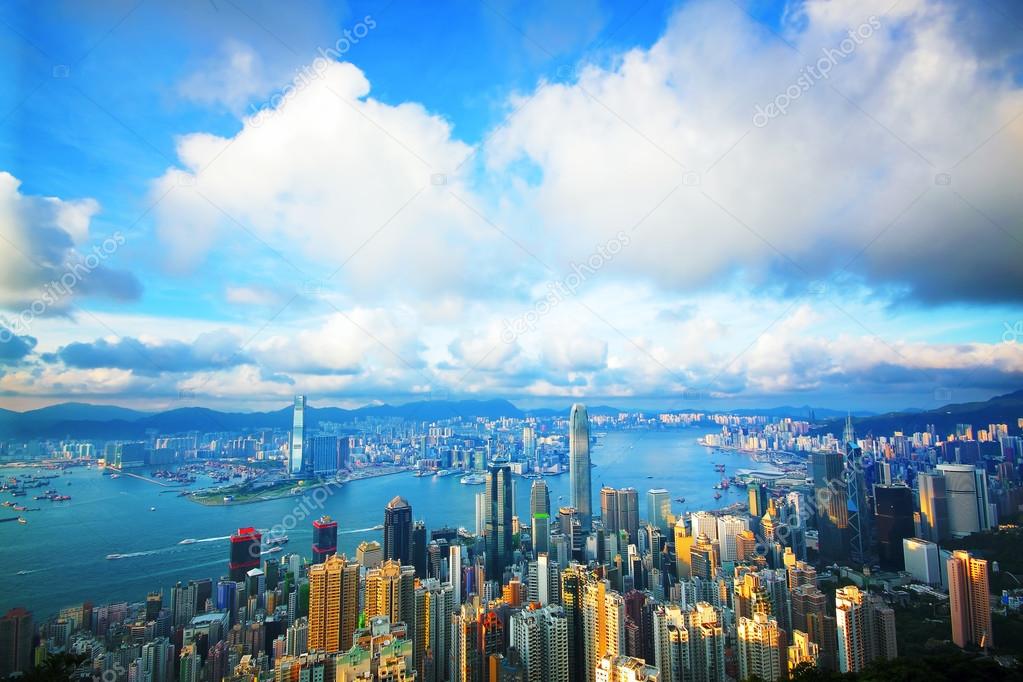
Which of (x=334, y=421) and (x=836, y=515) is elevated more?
(x=334, y=421)

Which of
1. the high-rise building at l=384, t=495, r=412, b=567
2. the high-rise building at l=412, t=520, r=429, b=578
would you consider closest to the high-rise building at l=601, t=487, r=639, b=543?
the high-rise building at l=412, t=520, r=429, b=578

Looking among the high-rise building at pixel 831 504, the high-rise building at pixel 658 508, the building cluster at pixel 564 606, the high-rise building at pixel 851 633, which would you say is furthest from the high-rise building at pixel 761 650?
the high-rise building at pixel 658 508

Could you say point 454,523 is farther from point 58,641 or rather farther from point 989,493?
point 989,493

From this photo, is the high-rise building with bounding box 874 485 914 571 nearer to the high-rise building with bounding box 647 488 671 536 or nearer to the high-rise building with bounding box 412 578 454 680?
the high-rise building with bounding box 647 488 671 536

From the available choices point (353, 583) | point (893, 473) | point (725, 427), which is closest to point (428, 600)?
point (353, 583)

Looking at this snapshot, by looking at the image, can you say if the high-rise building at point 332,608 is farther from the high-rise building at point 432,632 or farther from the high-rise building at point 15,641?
the high-rise building at point 15,641

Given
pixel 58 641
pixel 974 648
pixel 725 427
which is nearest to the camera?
pixel 58 641

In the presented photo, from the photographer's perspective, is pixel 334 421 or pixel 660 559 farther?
pixel 334 421
